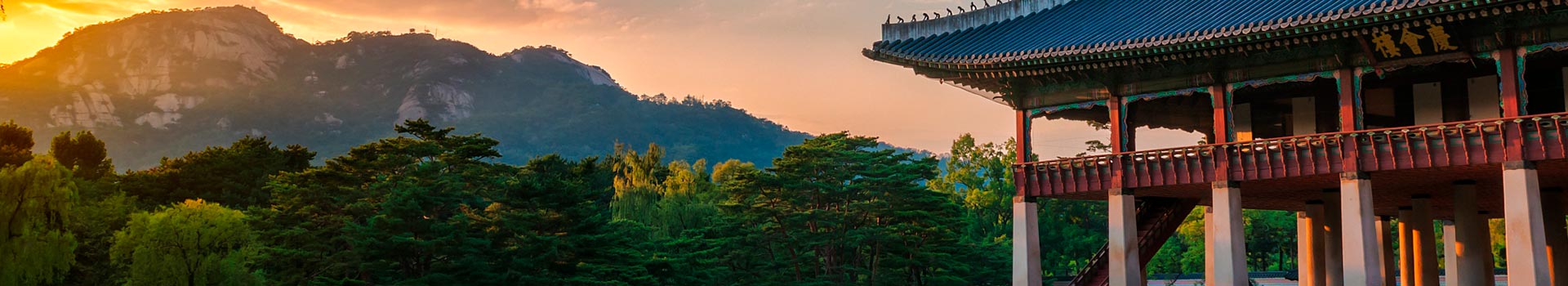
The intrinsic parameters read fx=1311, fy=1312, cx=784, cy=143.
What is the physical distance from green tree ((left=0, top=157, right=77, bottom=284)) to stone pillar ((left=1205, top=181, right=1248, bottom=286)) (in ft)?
82.5

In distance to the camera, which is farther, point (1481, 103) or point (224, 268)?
point (224, 268)

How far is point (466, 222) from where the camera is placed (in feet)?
111

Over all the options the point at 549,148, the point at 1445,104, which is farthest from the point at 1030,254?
the point at 549,148

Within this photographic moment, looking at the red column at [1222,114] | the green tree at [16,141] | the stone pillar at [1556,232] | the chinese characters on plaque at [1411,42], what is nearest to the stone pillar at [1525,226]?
the chinese characters on plaque at [1411,42]

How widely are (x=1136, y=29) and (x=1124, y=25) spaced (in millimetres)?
593

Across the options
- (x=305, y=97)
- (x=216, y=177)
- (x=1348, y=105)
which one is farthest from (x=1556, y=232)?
(x=305, y=97)

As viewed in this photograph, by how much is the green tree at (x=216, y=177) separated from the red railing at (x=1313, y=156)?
103ft

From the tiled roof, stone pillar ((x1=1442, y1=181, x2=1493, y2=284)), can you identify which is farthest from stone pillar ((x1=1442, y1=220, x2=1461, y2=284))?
the tiled roof

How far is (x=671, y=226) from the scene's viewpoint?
4659cm

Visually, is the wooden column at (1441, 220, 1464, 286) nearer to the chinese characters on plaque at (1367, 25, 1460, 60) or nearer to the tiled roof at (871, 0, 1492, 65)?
the chinese characters on plaque at (1367, 25, 1460, 60)

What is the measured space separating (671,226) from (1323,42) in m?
28.6

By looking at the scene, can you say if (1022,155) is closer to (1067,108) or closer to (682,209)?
(1067,108)

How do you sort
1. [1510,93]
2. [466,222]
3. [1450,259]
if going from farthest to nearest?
[466,222]
[1450,259]
[1510,93]

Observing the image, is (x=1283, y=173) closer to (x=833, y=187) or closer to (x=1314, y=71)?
(x=1314, y=71)
